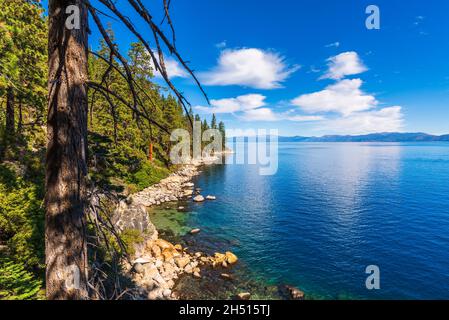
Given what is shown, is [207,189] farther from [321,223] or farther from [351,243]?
[351,243]

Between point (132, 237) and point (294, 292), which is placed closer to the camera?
point (294, 292)

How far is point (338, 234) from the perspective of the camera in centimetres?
2212

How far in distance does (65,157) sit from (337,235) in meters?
24.4

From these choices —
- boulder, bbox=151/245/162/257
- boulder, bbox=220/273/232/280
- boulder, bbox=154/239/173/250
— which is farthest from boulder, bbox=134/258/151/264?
boulder, bbox=220/273/232/280

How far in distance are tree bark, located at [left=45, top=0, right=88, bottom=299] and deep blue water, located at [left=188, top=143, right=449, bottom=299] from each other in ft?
49.6

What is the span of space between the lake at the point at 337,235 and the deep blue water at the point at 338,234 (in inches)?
2.9

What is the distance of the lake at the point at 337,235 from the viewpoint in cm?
1545

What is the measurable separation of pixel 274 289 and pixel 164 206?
59.9 ft

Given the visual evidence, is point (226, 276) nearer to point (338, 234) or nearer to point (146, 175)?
point (338, 234)

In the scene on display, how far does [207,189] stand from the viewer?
3850cm

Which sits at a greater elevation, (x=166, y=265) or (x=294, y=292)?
(x=166, y=265)

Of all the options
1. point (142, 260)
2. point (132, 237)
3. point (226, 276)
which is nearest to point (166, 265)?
point (142, 260)

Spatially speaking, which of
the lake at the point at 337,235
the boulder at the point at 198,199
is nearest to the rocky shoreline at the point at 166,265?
the lake at the point at 337,235
